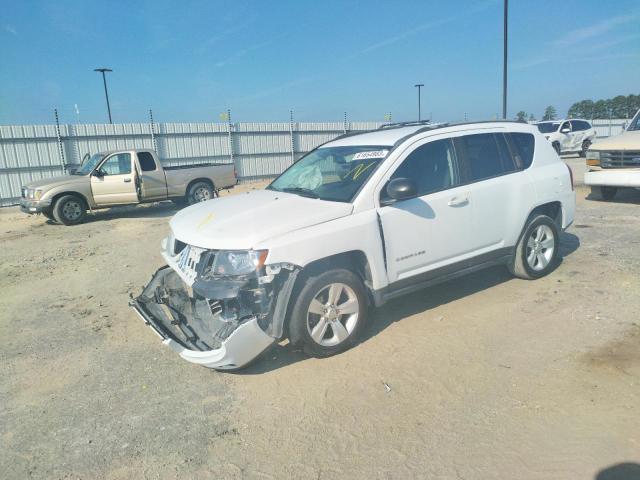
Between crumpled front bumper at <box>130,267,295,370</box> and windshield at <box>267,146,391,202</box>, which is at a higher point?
windshield at <box>267,146,391,202</box>

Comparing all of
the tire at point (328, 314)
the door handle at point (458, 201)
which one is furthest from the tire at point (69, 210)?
the door handle at point (458, 201)

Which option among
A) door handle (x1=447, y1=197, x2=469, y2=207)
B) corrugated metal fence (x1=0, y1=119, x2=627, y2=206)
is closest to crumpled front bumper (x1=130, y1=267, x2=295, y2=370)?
door handle (x1=447, y1=197, x2=469, y2=207)

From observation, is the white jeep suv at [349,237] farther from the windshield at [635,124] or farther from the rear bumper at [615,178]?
the windshield at [635,124]

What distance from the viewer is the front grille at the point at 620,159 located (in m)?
9.23

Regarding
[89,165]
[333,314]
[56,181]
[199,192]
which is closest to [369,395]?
[333,314]

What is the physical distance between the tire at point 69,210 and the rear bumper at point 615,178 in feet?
38.7

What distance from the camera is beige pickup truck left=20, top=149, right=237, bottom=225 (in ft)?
38.3

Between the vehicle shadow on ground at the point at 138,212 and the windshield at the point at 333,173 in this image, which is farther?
the vehicle shadow on ground at the point at 138,212

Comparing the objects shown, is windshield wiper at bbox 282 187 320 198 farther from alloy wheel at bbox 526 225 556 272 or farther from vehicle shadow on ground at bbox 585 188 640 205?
vehicle shadow on ground at bbox 585 188 640 205

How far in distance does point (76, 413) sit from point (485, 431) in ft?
9.15

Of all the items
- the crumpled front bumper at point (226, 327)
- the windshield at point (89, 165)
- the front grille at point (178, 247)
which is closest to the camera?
the crumpled front bumper at point (226, 327)

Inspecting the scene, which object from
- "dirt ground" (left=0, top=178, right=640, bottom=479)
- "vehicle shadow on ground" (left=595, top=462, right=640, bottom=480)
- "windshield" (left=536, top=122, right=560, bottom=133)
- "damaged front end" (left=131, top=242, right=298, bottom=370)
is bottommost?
"vehicle shadow on ground" (left=595, top=462, right=640, bottom=480)

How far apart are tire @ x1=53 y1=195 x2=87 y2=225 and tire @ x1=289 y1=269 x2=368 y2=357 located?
→ 33.0ft

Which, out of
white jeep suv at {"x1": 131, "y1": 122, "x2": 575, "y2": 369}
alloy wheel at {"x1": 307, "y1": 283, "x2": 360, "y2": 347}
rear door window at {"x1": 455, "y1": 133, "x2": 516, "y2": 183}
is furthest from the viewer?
rear door window at {"x1": 455, "y1": 133, "x2": 516, "y2": 183}
